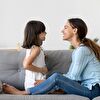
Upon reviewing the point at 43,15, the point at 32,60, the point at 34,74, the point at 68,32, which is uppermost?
the point at 43,15

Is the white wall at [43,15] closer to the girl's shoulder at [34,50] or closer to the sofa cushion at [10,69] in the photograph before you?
the sofa cushion at [10,69]

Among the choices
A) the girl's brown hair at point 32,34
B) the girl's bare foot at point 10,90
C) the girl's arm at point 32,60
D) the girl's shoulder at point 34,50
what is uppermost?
the girl's brown hair at point 32,34

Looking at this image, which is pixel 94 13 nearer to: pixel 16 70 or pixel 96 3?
pixel 96 3

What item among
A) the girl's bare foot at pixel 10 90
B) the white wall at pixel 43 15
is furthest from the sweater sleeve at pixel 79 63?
the white wall at pixel 43 15

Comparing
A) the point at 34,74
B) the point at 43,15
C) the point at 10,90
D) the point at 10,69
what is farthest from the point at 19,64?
the point at 43,15

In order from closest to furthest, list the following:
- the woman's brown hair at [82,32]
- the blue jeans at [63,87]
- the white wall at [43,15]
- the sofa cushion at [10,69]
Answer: the blue jeans at [63,87], the woman's brown hair at [82,32], the sofa cushion at [10,69], the white wall at [43,15]

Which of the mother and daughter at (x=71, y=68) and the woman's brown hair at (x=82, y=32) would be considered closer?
the mother and daughter at (x=71, y=68)

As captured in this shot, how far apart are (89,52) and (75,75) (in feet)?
0.74

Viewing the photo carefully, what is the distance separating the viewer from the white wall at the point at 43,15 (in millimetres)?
3674

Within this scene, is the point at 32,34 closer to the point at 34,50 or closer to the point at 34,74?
the point at 34,50

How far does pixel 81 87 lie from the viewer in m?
2.23

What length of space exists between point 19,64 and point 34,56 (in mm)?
254

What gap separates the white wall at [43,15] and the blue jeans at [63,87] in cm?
150

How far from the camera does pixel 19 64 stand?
2.61 m
